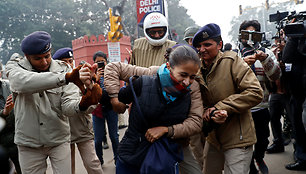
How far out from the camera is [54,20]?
102 ft

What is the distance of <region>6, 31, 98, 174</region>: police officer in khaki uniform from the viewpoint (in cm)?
231

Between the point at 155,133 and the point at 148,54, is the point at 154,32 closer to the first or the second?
the point at 148,54

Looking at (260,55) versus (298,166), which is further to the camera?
(298,166)

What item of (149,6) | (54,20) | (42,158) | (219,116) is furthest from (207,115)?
(54,20)

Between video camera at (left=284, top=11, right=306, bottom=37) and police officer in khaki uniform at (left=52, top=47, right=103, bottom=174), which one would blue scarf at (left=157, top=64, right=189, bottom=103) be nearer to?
police officer in khaki uniform at (left=52, top=47, right=103, bottom=174)

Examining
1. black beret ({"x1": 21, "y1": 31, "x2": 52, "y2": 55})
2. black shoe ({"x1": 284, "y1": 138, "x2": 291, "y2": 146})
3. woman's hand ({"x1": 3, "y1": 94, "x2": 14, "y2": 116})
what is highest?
black beret ({"x1": 21, "y1": 31, "x2": 52, "y2": 55})

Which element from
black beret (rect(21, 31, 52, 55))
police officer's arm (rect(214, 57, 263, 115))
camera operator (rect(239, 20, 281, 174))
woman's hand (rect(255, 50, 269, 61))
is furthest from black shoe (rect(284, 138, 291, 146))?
black beret (rect(21, 31, 52, 55))

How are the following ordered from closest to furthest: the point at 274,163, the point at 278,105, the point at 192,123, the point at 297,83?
the point at 192,123 < the point at 297,83 < the point at 274,163 < the point at 278,105

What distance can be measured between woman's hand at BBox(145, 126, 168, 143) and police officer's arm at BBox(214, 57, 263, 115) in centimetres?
58

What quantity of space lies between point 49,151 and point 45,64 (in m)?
0.84

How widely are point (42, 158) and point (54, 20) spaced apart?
3171cm

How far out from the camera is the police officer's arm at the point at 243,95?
2.20 meters

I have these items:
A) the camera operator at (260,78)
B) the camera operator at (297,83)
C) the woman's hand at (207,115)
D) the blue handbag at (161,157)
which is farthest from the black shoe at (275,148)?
the blue handbag at (161,157)

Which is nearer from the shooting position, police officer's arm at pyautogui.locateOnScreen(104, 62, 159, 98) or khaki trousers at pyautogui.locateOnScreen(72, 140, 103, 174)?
police officer's arm at pyautogui.locateOnScreen(104, 62, 159, 98)
